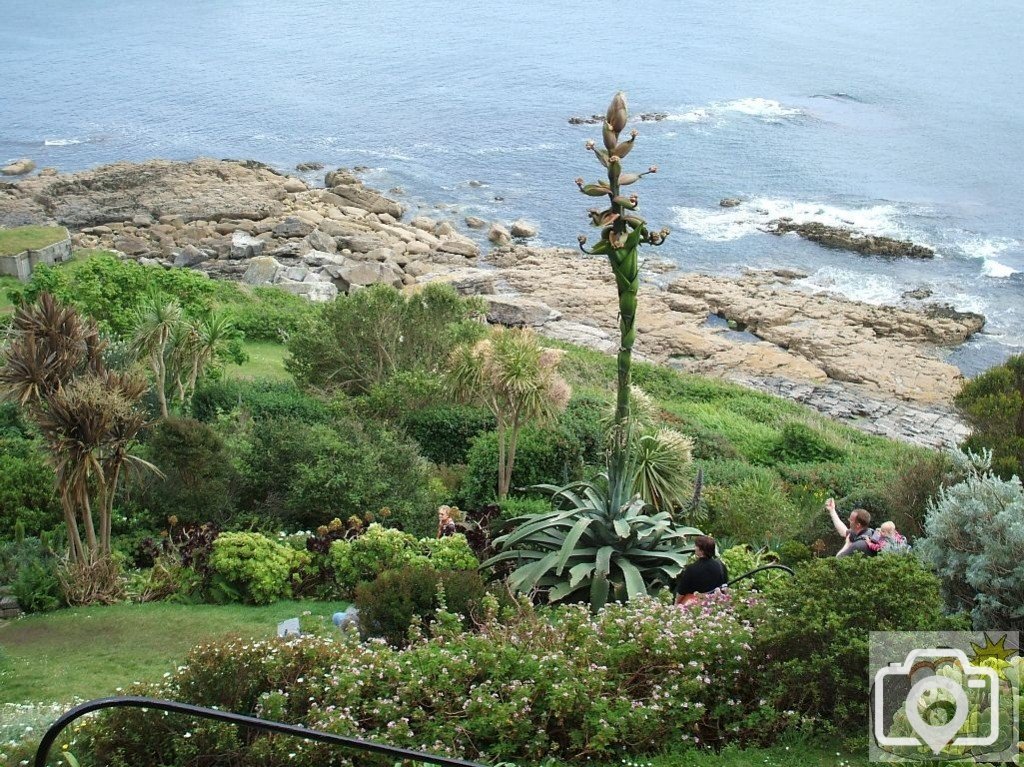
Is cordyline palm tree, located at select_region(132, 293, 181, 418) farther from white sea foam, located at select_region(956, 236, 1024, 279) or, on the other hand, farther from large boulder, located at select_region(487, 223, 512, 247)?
white sea foam, located at select_region(956, 236, 1024, 279)

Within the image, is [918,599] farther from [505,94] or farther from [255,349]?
[505,94]

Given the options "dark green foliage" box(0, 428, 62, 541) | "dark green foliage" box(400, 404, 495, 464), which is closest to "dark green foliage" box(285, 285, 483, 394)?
"dark green foliage" box(400, 404, 495, 464)

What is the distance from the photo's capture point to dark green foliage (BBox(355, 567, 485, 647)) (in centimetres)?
1023

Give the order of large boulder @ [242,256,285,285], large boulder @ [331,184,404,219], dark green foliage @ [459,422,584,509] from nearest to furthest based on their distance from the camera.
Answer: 1. dark green foliage @ [459,422,584,509]
2. large boulder @ [242,256,285,285]
3. large boulder @ [331,184,404,219]

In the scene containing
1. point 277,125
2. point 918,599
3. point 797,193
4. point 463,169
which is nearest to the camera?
point 918,599

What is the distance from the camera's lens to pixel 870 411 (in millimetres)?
31250

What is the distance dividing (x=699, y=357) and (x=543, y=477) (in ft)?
60.1

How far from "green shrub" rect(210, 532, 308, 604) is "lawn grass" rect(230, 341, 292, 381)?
31.8ft

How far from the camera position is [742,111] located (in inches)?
2795

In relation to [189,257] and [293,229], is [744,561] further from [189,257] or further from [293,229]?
[293,229]

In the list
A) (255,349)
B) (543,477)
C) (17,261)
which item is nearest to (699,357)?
(255,349)

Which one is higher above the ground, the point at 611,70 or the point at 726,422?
the point at 611,70

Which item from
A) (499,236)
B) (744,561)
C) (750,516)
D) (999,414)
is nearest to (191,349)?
(750,516)

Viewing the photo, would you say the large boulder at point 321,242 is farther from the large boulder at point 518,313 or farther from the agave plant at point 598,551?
the agave plant at point 598,551
